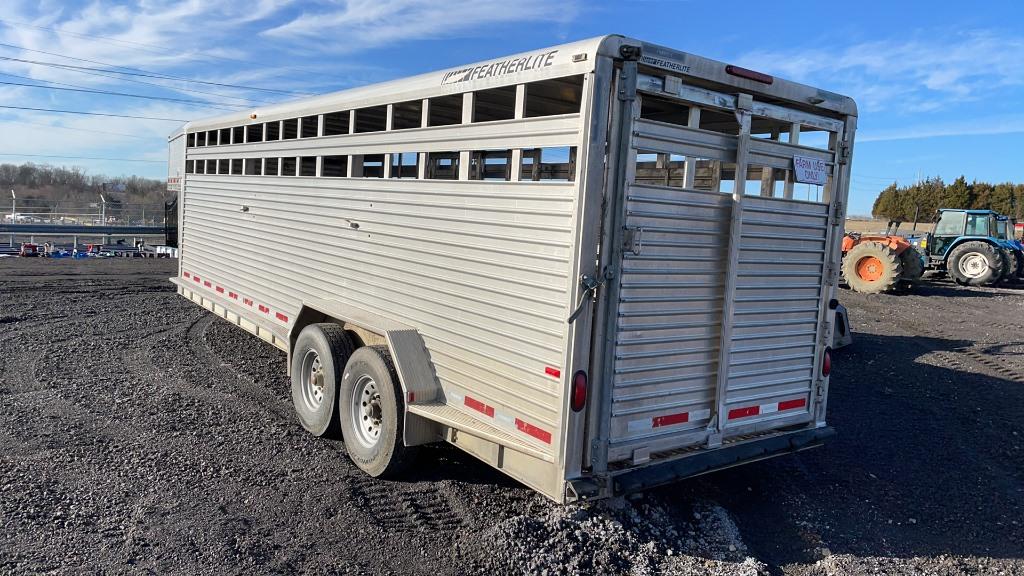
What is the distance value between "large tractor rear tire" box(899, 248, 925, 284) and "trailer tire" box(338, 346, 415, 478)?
17.0 metres

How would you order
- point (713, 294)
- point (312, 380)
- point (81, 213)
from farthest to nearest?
point (81, 213) → point (312, 380) → point (713, 294)

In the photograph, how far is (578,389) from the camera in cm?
380

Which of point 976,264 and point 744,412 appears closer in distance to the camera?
point 744,412

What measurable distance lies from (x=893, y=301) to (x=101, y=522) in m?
17.0

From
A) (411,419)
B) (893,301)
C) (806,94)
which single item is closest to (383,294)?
(411,419)

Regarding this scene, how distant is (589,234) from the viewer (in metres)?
3.71

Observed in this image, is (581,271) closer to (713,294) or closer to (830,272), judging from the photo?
(713,294)

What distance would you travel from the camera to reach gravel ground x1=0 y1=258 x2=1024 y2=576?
13.2 feet

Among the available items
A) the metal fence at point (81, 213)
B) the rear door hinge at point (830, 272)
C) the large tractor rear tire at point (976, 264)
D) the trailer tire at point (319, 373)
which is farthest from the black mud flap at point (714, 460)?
the metal fence at point (81, 213)

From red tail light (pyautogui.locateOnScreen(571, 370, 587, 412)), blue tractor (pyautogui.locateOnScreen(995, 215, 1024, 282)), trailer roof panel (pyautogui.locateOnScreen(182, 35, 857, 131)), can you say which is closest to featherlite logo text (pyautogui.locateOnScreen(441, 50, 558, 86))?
trailer roof panel (pyautogui.locateOnScreen(182, 35, 857, 131))

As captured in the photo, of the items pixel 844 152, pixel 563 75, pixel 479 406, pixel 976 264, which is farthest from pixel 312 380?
pixel 976 264

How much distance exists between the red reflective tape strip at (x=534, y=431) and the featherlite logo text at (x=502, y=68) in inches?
77.3

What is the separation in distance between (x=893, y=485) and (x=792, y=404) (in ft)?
4.28

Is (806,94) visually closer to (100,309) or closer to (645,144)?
(645,144)
